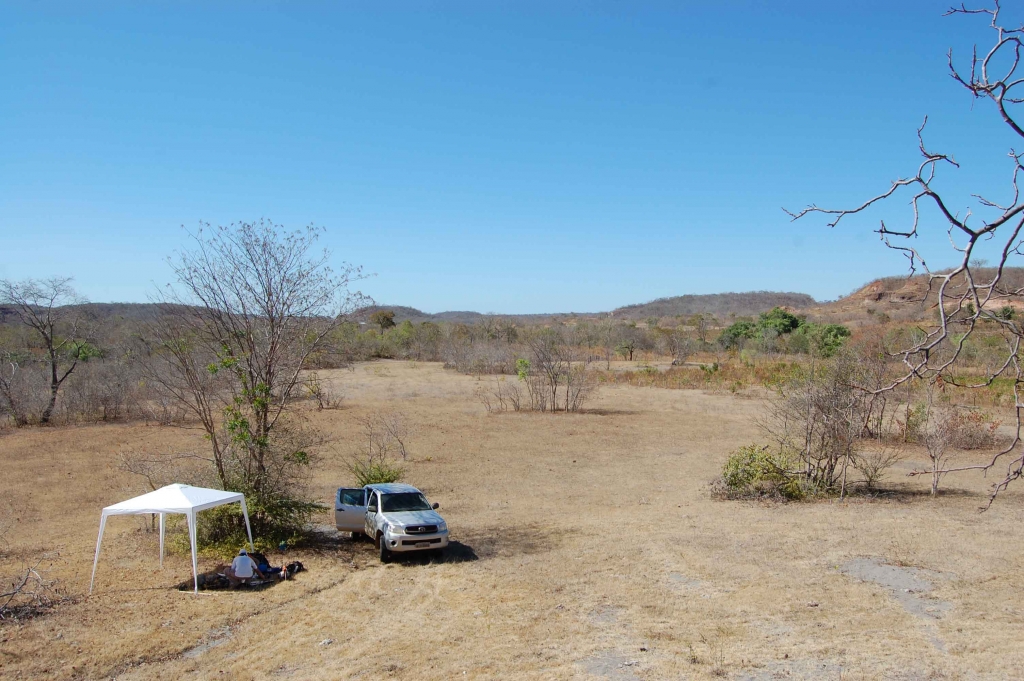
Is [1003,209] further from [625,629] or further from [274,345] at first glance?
[274,345]

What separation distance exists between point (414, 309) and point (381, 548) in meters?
162

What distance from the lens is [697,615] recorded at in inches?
382

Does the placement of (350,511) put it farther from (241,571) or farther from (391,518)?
(241,571)

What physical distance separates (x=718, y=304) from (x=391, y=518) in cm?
14496

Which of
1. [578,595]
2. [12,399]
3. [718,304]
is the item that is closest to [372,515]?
[578,595]

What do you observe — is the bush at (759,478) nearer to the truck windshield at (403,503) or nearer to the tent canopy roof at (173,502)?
the truck windshield at (403,503)

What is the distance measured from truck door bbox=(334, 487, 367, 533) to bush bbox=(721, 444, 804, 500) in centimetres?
936

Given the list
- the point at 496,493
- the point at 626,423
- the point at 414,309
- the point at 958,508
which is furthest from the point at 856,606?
the point at 414,309

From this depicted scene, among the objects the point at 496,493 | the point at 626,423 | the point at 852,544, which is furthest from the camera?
the point at 626,423

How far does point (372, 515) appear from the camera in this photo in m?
14.2

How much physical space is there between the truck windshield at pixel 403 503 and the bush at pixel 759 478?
326 inches

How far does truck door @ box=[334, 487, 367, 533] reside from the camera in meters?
14.9

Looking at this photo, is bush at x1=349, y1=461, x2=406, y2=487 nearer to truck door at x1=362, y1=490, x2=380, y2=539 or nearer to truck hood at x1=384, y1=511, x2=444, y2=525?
truck door at x1=362, y1=490, x2=380, y2=539

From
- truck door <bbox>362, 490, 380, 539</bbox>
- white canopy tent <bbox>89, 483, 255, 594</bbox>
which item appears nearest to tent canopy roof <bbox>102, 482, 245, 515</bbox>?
white canopy tent <bbox>89, 483, 255, 594</bbox>
